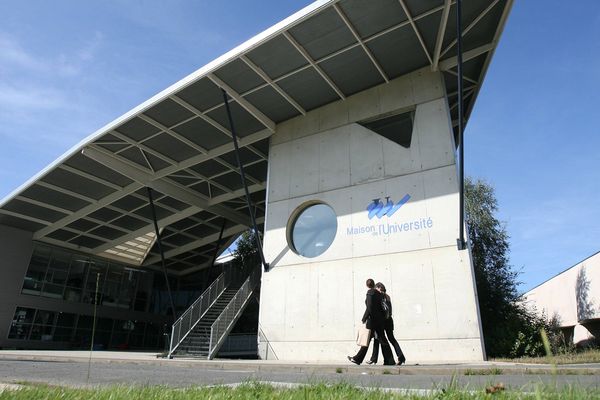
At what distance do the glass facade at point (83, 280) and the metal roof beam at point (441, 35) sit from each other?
23.2 metres

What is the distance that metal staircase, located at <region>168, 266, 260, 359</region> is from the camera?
638 inches

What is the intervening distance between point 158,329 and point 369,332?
103ft

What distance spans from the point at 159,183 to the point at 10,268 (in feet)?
40.2

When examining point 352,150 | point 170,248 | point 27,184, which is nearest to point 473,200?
point 352,150

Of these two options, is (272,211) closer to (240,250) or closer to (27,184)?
(27,184)

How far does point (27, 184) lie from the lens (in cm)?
2103

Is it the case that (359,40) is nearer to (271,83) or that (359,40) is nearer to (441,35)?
(441,35)

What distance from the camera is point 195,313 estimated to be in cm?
1883

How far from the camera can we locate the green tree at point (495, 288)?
41.3 feet

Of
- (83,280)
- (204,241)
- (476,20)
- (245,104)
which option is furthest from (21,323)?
(476,20)

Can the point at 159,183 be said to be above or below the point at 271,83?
below

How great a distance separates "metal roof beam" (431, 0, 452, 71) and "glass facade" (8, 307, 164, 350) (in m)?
27.2

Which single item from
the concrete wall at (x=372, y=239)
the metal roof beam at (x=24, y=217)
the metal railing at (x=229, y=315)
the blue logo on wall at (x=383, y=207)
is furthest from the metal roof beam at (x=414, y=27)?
the metal roof beam at (x=24, y=217)

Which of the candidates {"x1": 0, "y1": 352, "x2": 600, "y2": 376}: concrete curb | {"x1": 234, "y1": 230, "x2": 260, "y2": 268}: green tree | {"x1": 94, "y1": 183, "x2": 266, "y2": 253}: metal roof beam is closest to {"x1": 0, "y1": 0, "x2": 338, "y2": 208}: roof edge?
{"x1": 94, "y1": 183, "x2": 266, "y2": 253}: metal roof beam
